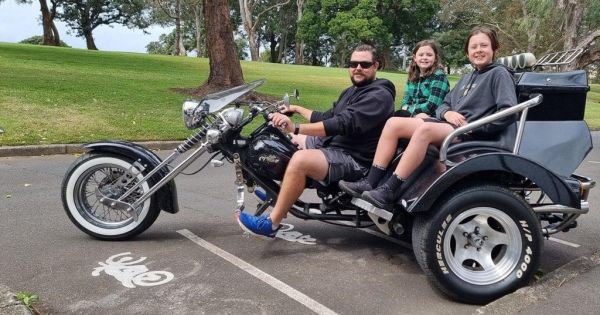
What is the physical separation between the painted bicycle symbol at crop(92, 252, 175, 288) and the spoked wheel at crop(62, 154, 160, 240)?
454mm

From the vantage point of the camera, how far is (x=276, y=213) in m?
3.94

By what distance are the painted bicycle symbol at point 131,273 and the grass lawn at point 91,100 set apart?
585cm

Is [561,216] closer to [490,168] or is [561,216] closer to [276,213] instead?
[490,168]

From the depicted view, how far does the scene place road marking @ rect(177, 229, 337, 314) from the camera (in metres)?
3.28

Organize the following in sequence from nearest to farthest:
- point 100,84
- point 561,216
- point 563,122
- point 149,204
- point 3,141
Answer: point 563,122 → point 561,216 → point 149,204 → point 3,141 → point 100,84

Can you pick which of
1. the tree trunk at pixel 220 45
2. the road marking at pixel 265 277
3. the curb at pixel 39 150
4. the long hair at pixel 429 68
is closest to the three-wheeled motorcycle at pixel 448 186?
the road marking at pixel 265 277

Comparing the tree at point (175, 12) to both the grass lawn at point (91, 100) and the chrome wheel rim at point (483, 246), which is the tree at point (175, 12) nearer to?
the grass lawn at point (91, 100)

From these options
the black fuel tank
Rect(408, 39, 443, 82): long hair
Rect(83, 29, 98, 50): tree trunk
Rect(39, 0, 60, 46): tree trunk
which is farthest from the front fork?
Rect(83, 29, 98, 50): tree trunk

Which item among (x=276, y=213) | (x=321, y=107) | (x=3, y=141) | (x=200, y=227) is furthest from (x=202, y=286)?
(x=321, y=107)

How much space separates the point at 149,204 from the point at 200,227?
68cm

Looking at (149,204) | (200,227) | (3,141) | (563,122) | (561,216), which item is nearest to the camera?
(563,122)

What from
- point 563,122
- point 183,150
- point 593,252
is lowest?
point 593,252

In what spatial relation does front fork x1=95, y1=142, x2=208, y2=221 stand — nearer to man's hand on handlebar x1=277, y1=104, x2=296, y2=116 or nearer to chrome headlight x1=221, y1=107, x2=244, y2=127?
chrome headlight x1=221, y1=107, x2=244, y2=127

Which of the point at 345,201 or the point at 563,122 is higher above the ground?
the point at 563,122
